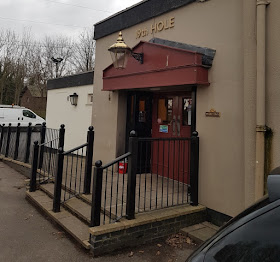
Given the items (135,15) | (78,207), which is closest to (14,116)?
(135,15)

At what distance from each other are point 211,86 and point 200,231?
7.34ft

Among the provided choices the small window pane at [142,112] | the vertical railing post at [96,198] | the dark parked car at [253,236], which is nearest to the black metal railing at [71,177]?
the vertical railing post at [96,198]

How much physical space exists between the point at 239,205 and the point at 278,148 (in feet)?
3.44

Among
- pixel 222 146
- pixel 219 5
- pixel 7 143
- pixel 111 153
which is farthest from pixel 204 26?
→ pixel 7 143

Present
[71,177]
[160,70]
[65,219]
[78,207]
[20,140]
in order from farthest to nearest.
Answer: [20,140]
[71,177]
[160,70]
[78,207]
[65,219]

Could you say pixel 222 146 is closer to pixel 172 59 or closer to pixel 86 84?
pixel 172 59

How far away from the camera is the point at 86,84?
9047mm

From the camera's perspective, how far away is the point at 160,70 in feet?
14.8

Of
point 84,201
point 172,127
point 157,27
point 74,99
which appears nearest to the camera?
point 84,201

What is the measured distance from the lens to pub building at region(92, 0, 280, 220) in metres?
3.20

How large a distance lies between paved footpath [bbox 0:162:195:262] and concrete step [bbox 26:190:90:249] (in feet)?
0.32

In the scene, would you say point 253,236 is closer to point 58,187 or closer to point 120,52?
point 58,187

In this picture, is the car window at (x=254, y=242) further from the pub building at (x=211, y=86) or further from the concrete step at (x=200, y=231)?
the concrete step at (x=200, y=231)

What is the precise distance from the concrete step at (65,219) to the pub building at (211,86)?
1.51 m
